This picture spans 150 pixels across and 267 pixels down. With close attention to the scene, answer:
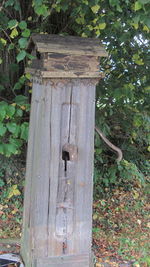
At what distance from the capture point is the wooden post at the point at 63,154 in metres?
2.31

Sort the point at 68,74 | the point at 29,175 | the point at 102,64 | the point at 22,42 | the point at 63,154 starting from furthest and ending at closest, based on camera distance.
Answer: the point at 102,64, the point at 22,42, the point at 29,175, the point at 63,154, the point at 68,74

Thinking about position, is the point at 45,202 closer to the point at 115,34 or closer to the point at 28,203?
the point at 28,203

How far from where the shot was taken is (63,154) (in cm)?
242

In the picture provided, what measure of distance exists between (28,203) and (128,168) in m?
→ 2.71

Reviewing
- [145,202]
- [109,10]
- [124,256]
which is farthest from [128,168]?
[109,10]

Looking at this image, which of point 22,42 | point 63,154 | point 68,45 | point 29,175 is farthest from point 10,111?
point 68,45

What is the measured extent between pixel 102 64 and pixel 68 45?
2.11m

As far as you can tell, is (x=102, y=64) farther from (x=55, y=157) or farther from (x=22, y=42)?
(x=55, y=157)

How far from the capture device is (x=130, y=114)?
186 inches

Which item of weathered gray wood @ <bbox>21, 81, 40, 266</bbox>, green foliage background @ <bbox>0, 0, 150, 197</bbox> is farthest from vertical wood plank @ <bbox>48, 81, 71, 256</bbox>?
green foliage background @ <bbox>0, 0, 150, 197</bbox>

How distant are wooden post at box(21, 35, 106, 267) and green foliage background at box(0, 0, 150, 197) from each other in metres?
0.67

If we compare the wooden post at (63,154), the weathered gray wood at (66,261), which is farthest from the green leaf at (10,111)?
the weathered gray wood at (66,261)

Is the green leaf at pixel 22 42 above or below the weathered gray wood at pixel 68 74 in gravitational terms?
above

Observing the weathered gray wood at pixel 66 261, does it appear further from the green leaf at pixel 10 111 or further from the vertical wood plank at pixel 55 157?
the green leaf at pixel 10 111
